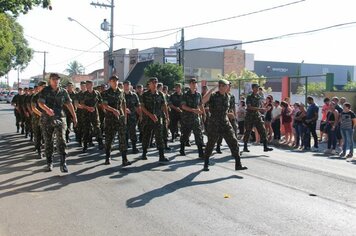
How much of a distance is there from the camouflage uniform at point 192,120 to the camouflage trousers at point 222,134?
4.97 ft

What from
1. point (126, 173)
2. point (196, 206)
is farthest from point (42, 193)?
point (196, 206)

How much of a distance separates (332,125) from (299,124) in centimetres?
132

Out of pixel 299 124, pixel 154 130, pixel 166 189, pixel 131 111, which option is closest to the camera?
pixel 166 189

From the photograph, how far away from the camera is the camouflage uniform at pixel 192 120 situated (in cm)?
1041

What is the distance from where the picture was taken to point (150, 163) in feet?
32.6

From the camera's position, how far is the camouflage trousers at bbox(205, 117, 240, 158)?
877cm

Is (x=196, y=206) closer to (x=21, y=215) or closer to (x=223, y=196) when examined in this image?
(x=223, y=196)

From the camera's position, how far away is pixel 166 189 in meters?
7.32

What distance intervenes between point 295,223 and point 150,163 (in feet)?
16.1

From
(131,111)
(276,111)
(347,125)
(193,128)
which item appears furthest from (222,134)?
(276,111)

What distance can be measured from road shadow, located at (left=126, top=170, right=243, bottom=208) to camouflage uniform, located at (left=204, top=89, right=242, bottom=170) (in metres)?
0.57

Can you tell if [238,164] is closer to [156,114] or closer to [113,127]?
[156,114]

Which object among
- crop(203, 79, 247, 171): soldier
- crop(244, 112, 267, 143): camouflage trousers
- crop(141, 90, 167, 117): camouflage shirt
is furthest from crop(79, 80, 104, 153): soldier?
crop(203, 79, 247, 171): soldier

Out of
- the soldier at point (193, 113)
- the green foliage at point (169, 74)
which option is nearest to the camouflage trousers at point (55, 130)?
the soldier at point (193, 113)
